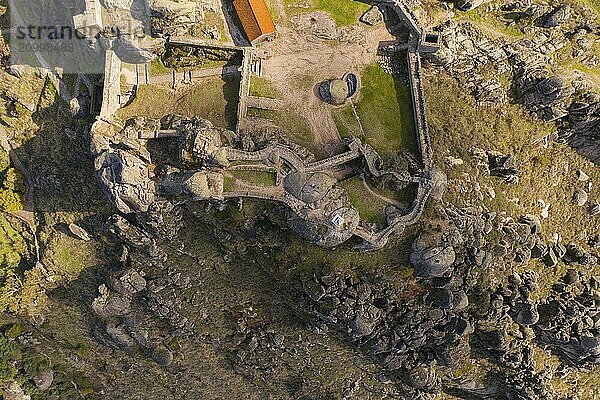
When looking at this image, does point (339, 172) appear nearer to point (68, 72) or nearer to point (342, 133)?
point (342, 133)

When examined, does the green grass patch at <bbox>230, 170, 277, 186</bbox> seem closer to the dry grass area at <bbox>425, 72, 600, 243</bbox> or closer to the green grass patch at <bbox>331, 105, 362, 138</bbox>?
the green grass patch at <bbox>331, 105, 362, 138</bbox>

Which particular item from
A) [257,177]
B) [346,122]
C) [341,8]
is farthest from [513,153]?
[257,177]

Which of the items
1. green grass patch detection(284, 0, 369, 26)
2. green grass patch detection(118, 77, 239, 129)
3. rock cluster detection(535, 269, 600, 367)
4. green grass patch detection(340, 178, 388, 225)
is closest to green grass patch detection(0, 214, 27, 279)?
green grass patch detection(118, 77, 239, 129)

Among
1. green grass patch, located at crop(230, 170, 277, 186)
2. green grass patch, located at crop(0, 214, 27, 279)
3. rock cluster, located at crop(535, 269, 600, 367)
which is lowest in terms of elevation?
rock cluster, located at crop(535, 269, 600, 367)

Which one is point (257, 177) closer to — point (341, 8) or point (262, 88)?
point (262, 88)

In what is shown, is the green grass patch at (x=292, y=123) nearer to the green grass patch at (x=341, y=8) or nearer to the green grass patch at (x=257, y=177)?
the green grass patch at (x=257, y=177)
